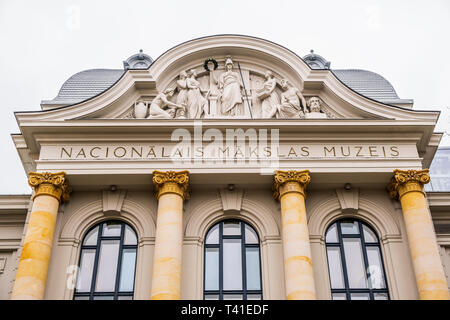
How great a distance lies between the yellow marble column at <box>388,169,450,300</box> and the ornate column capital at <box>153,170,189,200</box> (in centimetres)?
611

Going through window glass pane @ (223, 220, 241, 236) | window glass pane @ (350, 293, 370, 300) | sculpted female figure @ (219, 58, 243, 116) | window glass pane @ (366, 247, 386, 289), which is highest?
sculpted female figure @ (219, 58, 243, 116)

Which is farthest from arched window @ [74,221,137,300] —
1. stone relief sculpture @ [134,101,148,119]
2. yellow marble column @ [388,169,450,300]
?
yellow marble column @ [388,169,450,300]

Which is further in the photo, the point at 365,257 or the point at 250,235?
the point at 250,235

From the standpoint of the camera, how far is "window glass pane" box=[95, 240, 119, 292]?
1573 centimetres

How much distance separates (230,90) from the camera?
18328 millimetres

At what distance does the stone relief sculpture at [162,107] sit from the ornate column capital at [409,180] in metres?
6.88

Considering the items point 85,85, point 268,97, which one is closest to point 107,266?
point 85,85

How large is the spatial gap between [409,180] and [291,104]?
4242 millimetres

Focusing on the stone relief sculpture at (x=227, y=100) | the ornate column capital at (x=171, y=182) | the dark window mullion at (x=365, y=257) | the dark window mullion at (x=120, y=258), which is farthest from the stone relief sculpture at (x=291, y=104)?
the dark window mullion at (x=120, y=258)

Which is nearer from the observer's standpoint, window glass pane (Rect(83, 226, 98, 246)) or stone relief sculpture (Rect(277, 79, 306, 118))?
window glass pane (Rect(83, 226, 98, 246))

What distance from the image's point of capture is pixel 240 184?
17.1m

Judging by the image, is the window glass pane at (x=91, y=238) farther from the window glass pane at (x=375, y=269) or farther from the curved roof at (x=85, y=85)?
the window glass pane at (x=375, y=269)

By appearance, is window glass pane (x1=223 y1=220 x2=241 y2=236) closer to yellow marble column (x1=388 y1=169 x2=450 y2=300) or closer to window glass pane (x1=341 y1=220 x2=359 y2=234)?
window glass pane (x1=341 y1=220 x2=359 y2=234)

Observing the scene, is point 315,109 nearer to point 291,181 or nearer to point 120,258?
point 291,181
